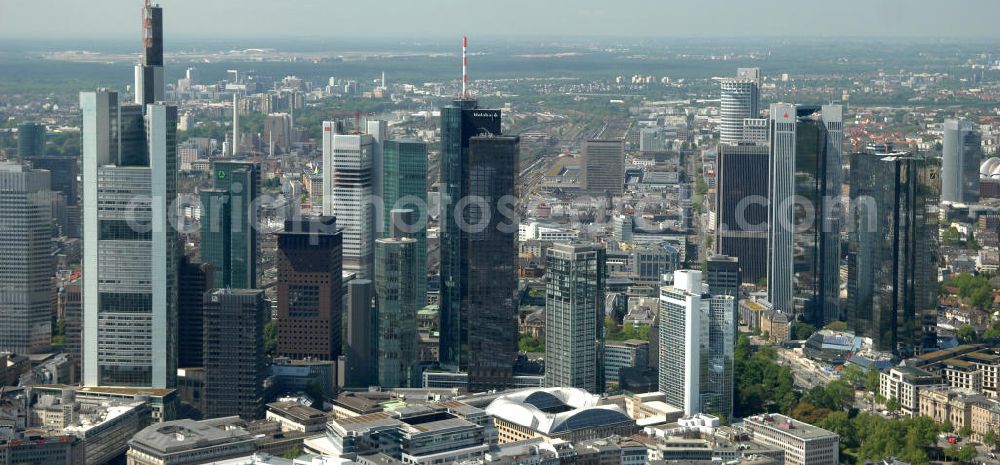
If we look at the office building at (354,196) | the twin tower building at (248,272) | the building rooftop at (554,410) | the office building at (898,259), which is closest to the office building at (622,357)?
the twin tower building at (248,272)

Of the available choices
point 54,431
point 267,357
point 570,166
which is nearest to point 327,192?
point 267,357

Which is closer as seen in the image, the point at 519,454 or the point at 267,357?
the point at 519,454

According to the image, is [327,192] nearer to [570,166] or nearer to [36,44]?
[36,44]

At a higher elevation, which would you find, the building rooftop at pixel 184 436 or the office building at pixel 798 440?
the building rooftop at pixel 184 436

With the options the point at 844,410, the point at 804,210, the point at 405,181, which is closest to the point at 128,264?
the point at 405,181

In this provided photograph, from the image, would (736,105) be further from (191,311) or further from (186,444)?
(186,444)

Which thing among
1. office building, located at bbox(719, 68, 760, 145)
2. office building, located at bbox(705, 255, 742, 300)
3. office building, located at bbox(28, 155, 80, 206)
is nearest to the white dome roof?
office building, located at bbox(719, 68, 760, 145)

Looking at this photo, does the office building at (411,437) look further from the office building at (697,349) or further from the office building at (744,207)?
the office building at (744,207)
